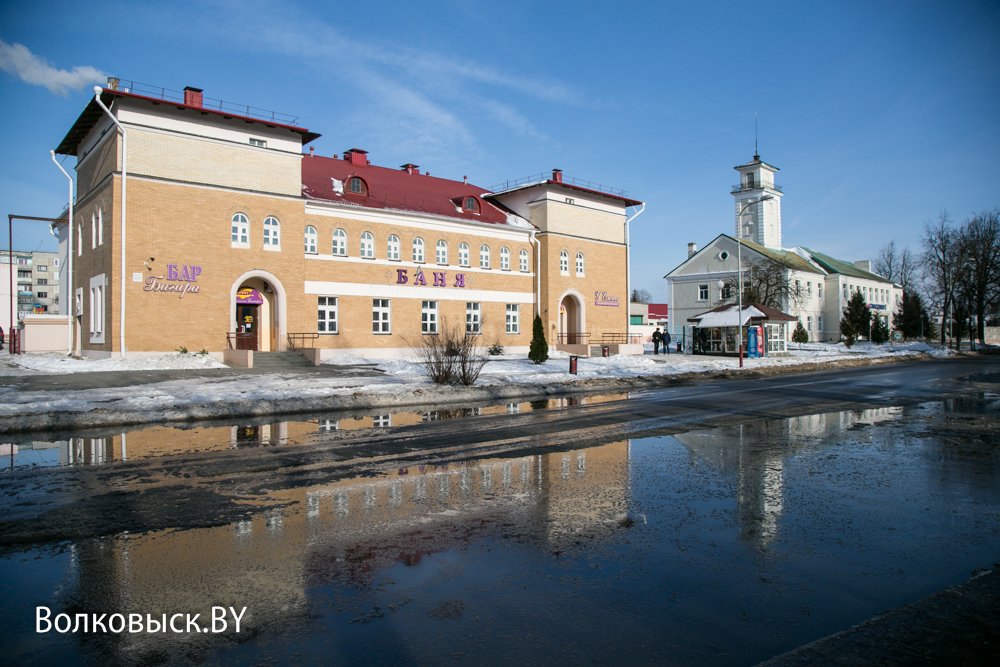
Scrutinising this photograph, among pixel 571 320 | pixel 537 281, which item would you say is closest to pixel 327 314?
pixel 537 281

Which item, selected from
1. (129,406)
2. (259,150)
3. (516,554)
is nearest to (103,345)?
(259,150)

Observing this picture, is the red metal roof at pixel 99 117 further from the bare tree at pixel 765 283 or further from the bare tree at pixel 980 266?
the bare tree at pixel 980 266

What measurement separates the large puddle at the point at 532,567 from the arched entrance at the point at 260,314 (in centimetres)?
2371

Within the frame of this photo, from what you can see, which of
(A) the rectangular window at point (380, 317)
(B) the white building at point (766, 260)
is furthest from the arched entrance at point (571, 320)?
(B) the white building at point (766, 260)

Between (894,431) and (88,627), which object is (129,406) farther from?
(894,431)

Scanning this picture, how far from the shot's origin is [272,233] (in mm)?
28453

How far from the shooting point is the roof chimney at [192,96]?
2684 centimetres

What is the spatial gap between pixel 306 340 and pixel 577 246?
19469mm

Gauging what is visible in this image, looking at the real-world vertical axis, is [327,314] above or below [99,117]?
below

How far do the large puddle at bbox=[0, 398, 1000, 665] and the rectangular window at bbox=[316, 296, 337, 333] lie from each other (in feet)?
80.6

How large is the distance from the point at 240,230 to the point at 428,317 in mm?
11127

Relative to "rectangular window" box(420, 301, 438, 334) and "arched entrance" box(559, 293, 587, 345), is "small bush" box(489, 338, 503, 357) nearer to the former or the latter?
"rectangular window" box(420, 301, 438, 334)

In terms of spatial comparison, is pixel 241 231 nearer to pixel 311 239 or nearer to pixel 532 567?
pixel 311 239

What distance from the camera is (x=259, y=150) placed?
1102 inches
